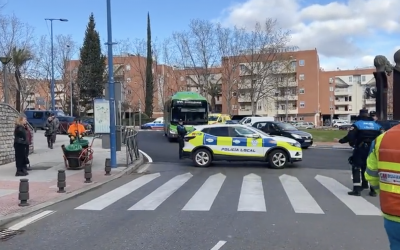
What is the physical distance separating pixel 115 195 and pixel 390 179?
25.8 feet

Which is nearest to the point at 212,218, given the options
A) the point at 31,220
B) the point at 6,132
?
the point at 31,220

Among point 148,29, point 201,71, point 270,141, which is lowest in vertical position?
point 270,141

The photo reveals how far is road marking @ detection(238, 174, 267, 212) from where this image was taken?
Result: 8.34 meters

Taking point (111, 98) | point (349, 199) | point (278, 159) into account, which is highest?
point (111, 98)

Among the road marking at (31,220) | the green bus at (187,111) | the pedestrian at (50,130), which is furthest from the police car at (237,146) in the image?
the green bus at (187,111)

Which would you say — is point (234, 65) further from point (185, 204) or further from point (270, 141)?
point (185, 204)

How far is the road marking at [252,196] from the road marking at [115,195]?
9.07 feet

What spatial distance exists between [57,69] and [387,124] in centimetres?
5017

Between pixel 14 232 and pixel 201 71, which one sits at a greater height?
pixel 201 71

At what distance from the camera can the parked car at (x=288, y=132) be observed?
78.5ft

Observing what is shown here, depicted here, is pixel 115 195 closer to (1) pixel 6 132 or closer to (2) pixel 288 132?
(1) pixel 6 132

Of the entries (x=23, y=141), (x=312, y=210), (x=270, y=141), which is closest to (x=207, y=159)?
(x=270, y=141)

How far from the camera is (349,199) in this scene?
368 inches

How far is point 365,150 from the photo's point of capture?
969 cm
